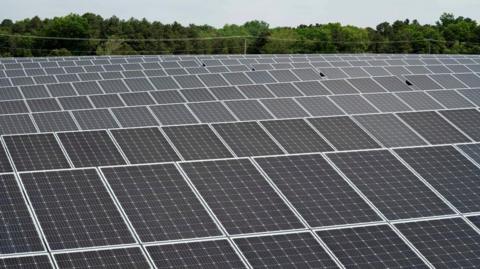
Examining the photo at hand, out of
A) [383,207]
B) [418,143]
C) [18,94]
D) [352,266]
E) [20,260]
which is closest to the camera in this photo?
[20,260]

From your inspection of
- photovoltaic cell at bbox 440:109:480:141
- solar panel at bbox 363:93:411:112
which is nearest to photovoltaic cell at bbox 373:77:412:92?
solar panel at bbox 363:93:411:112

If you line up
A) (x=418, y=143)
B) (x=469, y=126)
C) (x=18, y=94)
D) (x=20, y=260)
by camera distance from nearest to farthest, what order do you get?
(x=20, y=260)
(x=418, y=143)
(x=469, y=126)
(x=18, y=94)

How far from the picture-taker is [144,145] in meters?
28.5

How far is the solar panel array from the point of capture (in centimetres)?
2188

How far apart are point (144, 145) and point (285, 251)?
338 inches

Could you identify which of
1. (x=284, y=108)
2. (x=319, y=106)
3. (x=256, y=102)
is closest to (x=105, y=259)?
(x=284, y=108)

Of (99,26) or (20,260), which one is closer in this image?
(20,260)

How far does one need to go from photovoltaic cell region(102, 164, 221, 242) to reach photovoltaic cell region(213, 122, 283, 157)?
3.30m

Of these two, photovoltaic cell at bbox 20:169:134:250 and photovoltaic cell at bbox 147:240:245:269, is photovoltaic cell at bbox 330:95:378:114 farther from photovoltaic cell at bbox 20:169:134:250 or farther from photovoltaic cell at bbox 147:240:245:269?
photovoltaic cell at bbox 147:240:245:269

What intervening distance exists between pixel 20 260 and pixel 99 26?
397ft

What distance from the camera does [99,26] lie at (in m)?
138

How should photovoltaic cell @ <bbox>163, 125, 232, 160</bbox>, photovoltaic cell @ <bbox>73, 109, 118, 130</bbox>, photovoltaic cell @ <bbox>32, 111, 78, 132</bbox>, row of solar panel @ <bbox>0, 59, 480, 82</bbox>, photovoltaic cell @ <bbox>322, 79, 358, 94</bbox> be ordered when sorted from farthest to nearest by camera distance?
row of solar panel @ <bbox>0, 59, 480, 82</bbox>, photovoltaic cell @ <bbox>322, 79, 358, 94</bbox>, photovoltaic cell @ <bbox>73, 109, 118, 130</bbox>, photovoltaic cell @ <bbox>32, 111, 78, 132</bbox>, photovoltaic cell @ <bbox>163, 125, 232, 160</bbox>

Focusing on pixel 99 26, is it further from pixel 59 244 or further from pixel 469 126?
pixel 59 244

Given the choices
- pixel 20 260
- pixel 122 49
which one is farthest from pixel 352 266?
pixel 122 49
